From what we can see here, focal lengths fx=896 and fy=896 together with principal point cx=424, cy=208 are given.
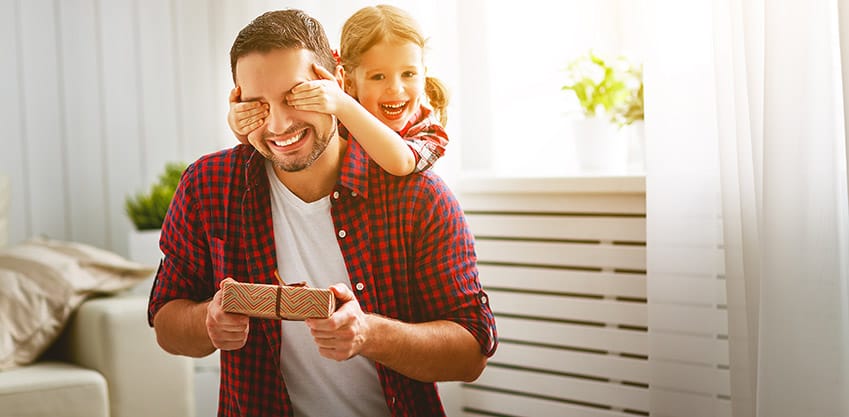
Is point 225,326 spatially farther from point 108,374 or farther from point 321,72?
point 108,374

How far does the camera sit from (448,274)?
1335mm

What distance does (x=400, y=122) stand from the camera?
151cm

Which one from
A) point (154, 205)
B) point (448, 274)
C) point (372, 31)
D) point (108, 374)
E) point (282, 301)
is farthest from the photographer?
point (154, 205)

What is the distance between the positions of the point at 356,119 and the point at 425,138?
220mm

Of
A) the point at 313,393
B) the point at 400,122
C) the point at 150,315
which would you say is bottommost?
the point at 313,393

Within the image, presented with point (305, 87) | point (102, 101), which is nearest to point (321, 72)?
point (305, 87)

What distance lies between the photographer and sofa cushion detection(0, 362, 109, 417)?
194cm

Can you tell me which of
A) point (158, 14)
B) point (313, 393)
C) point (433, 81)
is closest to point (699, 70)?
point (433, 81)

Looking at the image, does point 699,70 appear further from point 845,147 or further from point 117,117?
point 117,117

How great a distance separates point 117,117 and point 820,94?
8.04 feet

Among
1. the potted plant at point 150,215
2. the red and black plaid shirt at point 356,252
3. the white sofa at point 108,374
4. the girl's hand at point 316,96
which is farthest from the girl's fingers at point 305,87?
the potted plant at point 150,215

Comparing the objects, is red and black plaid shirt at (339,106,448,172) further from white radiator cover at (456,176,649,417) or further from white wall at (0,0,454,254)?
white wall at (0,0,454,254)

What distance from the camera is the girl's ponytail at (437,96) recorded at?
1.65 metres

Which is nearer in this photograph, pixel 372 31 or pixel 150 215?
pixel 372 31
